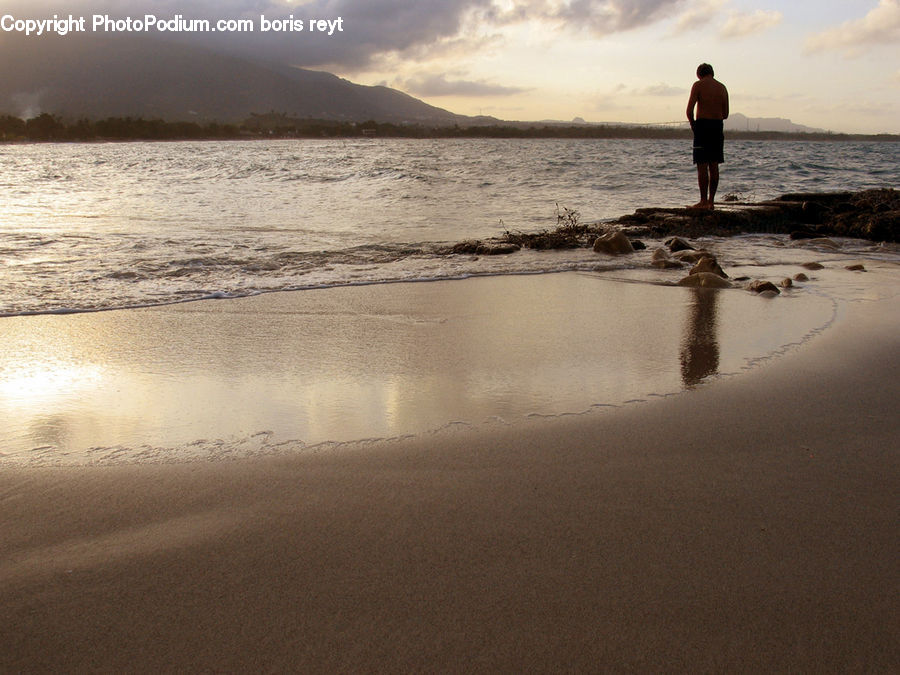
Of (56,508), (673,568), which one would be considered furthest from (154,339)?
(673,568)

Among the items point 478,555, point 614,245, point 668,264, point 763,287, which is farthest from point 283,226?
point 478,555

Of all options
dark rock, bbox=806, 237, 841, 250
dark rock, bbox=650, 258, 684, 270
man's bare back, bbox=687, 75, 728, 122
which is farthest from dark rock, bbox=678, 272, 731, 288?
man's bare back, bbox=687, 75, 728, 122

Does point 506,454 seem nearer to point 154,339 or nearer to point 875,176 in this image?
point 154,339

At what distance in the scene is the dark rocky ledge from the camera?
27.9ft

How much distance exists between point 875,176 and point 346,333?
2281 cm

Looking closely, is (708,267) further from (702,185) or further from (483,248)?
(702,185)

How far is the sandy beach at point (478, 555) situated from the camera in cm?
148

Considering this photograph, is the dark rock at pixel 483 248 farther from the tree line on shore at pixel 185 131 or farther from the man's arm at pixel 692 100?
the tree line on shore at pixel 185 131

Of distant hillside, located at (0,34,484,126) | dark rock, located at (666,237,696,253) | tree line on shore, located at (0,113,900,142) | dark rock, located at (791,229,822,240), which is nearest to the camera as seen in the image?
dark rock, located at (666,237,696,253)

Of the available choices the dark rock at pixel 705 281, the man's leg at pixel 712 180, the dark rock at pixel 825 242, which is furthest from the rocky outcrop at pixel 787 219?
the dark rock at pixel 705 281

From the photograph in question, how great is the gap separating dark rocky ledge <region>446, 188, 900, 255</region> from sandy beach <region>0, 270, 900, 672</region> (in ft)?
18.3

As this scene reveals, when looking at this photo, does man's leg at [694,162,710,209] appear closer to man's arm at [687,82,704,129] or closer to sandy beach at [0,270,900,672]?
man's arm at [687,82,704,129]

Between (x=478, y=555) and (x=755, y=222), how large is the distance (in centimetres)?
949

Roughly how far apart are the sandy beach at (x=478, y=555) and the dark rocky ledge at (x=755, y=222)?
5588 millimetres
